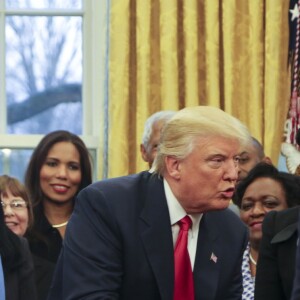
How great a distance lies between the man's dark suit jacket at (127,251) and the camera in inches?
134

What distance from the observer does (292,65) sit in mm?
6828

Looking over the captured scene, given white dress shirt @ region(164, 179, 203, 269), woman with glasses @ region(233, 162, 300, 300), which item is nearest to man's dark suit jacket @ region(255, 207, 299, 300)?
white dress shirt @ region(164, 179, 203, 269)

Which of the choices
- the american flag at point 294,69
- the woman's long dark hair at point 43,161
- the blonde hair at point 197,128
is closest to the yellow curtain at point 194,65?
the american flag at point 294,69

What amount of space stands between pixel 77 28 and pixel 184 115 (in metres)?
3.69

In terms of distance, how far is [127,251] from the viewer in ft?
11.4

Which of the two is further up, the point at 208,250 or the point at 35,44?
the point at 35,44

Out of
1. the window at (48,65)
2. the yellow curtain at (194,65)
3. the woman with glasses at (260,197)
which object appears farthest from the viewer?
the window at (48,65)

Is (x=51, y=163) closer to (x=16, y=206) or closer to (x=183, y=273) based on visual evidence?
(x=16, y=206)

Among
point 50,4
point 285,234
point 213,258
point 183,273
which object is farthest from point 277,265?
point 50,4

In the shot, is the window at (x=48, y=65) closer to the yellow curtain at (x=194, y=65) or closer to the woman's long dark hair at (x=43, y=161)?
the yellow curtain at (x=194, y=65)

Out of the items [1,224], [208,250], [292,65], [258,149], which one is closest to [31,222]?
[1,224]

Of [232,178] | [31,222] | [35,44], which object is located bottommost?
[31,222]

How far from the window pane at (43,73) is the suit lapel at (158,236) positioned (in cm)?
345

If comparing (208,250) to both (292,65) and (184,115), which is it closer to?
(184,115)
